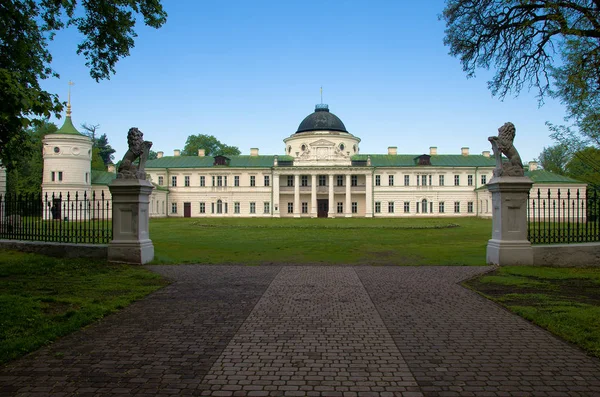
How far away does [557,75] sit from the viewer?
1440cm

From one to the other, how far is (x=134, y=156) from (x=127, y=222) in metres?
1.84

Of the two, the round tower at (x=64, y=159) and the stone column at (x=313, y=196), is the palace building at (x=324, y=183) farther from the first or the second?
the round tower at (x=64, y=159)

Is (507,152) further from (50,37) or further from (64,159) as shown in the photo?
(64,159)

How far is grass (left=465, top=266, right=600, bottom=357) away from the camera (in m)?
5.93

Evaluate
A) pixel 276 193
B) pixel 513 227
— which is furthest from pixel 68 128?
pixel 513 227

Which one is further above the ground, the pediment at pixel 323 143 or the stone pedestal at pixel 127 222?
the pediment at pixel 323 143

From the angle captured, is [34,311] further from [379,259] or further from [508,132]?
[508,132]

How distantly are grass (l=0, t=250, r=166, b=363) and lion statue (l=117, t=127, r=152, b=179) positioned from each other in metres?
2.48

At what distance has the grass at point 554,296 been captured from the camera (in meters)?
5.93

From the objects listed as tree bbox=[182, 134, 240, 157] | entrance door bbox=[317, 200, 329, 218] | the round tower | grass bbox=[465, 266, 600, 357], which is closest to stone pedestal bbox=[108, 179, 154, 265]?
grass bbox=[465, 266, 600, 357]

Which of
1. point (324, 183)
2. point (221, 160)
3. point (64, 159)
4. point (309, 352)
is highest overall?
point (221, 160)

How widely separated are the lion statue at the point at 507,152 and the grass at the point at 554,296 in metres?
2.51

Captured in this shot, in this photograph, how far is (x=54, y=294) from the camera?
8.16 meters

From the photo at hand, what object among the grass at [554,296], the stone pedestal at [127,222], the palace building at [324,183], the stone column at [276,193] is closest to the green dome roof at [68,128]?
the palace building at [324,183]
